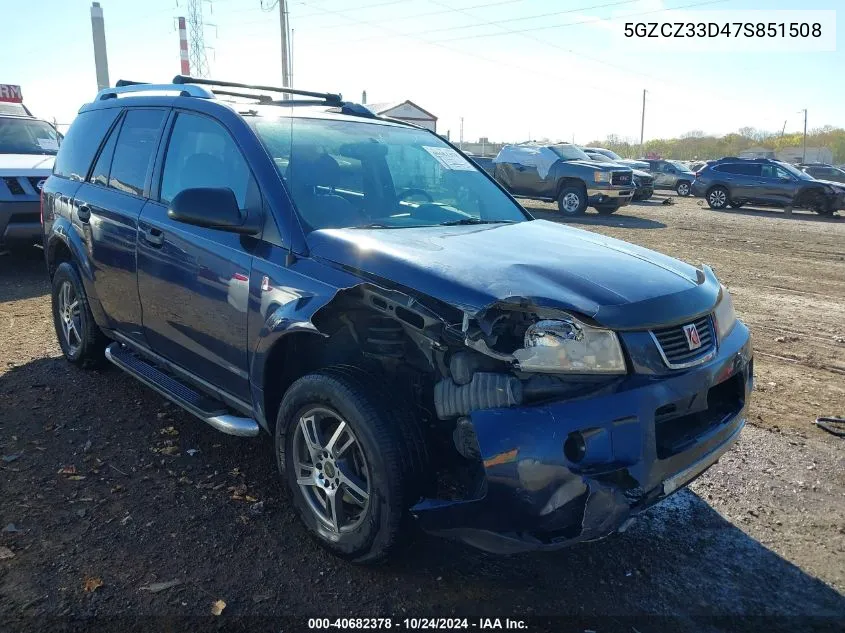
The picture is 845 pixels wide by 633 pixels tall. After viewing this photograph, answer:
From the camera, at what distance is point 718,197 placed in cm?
2120

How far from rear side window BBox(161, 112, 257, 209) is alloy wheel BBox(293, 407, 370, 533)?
113 cm

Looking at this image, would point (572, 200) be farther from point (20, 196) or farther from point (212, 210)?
point (212, 210)

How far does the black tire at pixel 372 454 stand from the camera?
2.53m

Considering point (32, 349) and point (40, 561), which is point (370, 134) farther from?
point (32, 349)

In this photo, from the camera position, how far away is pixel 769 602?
106 inches

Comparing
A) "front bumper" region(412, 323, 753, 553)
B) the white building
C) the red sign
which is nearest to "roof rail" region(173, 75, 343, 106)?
"front bumper" region(412, 323, 753, 553)

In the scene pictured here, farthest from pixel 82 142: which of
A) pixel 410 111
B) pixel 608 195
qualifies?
pixel 410 111

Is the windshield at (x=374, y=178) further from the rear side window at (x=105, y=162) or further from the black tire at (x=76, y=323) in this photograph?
the black tire at (x=76, y=323)

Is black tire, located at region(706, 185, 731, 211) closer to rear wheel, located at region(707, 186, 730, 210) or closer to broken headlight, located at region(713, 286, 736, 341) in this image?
rear wheel, located at region(707, 186, 730, 210)

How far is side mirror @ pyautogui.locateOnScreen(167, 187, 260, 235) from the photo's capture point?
9.86 ft

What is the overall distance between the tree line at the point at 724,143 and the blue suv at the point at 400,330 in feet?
273

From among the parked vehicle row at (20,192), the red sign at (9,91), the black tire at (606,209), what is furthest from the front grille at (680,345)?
the red sign at (9,91)

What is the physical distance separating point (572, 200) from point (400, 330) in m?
15.6

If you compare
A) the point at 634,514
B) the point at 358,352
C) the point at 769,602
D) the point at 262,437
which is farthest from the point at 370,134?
the point at 769,602
